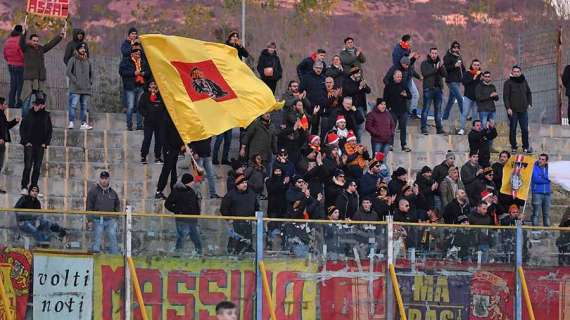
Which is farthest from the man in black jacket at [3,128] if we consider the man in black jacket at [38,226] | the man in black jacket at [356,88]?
the man in black jacket at [38,226]

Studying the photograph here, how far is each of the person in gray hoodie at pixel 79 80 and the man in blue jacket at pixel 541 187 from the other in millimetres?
7524

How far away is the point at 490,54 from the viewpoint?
3081 inches

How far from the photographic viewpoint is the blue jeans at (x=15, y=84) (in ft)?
96.7

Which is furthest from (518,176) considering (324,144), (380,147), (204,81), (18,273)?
(18,273)

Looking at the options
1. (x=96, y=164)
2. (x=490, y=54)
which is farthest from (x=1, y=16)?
(x=96, y=164)

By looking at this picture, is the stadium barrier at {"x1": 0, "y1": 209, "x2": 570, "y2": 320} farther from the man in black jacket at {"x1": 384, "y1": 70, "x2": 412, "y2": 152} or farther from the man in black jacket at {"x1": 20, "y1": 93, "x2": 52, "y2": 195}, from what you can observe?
the man in black jacket at {"x1": 384, "y1": 70, "x2": 412, "y2": 152}

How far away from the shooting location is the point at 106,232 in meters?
21.5

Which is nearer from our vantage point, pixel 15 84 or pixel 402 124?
pixel 15 84

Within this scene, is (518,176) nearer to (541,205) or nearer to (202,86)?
(541,205)

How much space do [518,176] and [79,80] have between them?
7.43 m

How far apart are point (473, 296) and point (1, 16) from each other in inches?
2418

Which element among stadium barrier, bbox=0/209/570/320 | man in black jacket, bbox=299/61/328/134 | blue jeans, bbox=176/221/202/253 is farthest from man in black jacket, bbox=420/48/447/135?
blue jeans, bbox=176/221/202/253

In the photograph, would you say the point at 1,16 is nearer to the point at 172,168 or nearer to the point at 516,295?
the point at 172,168

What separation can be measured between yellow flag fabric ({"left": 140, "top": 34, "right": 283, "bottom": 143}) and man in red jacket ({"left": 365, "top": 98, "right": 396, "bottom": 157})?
454cm
